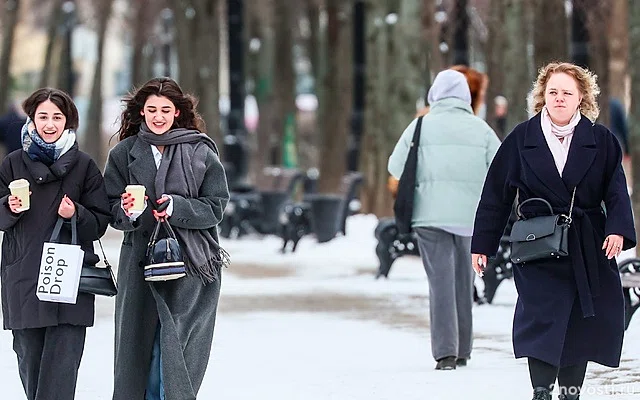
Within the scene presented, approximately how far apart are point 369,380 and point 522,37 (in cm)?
1021

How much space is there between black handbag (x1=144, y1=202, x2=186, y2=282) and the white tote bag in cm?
30

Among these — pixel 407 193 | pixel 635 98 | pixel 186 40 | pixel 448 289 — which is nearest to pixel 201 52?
pixel 186 40

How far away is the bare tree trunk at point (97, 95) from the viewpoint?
3822cm

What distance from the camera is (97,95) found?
41625mm

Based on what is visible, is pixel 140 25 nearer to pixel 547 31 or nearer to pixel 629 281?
pixel 547 31

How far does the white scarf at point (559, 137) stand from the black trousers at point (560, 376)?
90 cm

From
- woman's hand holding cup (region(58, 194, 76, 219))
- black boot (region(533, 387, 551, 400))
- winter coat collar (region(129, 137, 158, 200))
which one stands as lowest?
black boot (region(533, 387, 551, 400))

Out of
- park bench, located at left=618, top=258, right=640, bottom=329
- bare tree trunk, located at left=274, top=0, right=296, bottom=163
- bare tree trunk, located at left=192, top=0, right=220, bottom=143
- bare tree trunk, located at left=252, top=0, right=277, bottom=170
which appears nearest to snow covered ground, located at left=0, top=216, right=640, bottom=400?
park bench, located at left=618, top=258, right=640, bottom=329

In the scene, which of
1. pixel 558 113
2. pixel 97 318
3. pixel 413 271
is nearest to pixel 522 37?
pixel 413 271

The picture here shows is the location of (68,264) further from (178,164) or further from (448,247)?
(448,247)

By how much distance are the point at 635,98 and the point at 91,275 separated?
7868mm

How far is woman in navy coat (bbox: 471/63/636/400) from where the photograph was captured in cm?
784

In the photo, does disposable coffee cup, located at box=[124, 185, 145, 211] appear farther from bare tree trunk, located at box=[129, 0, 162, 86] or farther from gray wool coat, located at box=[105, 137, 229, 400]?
bare tree trunk, located at box=[129, 0, 162, 86]

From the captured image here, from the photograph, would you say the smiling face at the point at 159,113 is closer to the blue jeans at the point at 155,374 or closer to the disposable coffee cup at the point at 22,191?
the disposable coffee cup at the point at 22,191
